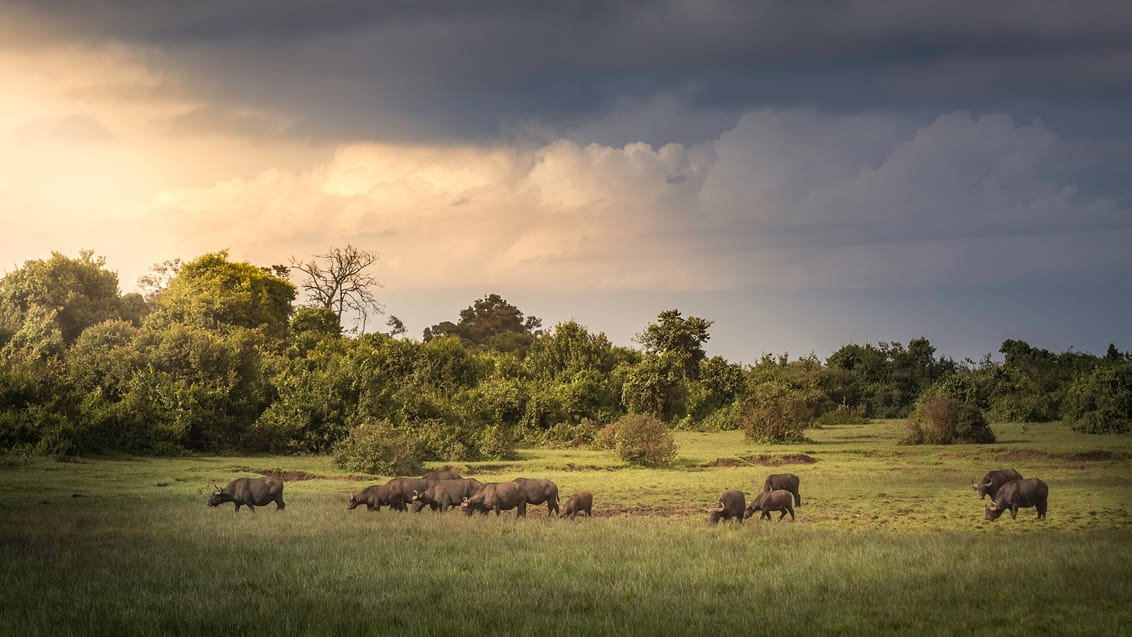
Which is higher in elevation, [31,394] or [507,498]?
[31,394]

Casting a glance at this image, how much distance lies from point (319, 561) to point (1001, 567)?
32.1 feet

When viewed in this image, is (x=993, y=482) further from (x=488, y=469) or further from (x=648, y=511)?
(x=488, y=469)

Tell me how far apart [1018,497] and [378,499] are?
533 inches

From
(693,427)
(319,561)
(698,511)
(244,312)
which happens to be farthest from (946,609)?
(244,312)

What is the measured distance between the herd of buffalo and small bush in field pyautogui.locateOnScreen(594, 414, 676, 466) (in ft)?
40.4

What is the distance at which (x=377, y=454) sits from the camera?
31.6m

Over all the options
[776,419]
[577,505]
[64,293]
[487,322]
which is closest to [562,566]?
[577,505]

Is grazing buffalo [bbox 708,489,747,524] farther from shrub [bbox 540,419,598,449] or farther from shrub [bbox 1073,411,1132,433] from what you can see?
shrub [bbox 1073,411,1132,433]

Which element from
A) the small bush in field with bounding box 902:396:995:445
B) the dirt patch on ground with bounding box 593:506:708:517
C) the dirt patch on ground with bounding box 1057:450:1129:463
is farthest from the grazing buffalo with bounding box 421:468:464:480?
the small bush in field with bounding box 902:396:995:445

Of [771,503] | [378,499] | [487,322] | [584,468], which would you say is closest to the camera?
[771,503]

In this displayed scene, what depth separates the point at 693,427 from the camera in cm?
5534

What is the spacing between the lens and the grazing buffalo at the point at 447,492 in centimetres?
2181

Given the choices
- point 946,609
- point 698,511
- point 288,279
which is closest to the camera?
point 946,609

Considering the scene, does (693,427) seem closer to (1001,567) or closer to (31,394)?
(31,394)
